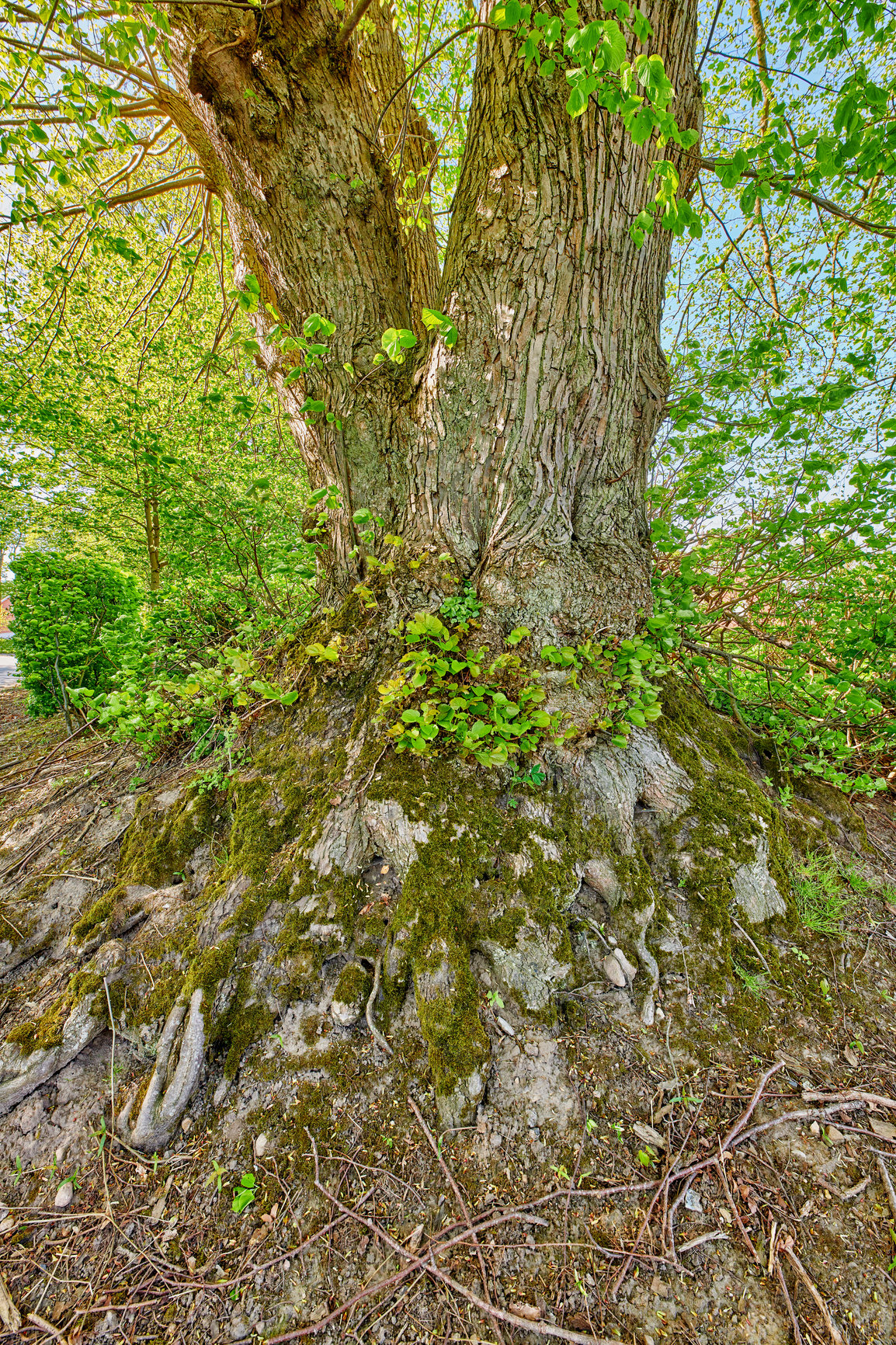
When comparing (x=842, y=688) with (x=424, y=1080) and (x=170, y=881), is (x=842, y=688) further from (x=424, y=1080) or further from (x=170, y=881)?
(x=170, y=881)

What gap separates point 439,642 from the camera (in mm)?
2328

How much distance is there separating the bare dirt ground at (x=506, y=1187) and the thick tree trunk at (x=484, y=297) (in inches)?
78.3

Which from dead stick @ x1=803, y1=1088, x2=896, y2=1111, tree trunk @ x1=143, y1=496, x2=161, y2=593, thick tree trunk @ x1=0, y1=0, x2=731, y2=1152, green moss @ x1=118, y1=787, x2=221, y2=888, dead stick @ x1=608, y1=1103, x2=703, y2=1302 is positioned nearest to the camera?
dead stick @ x1=608, y1=1103, x2=703, y2=1302

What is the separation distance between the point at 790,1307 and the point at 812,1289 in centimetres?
9

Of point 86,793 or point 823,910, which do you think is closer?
point 823,910

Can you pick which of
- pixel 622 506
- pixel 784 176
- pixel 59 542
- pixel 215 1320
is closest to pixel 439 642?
pixel 622 506

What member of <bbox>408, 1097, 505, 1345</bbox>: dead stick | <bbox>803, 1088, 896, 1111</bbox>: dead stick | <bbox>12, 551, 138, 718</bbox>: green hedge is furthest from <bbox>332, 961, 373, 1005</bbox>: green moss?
<bbox>12, 551, 138, 718</bbox>: green hedge

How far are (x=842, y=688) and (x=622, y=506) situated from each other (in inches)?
74.9

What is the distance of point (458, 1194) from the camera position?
167cm

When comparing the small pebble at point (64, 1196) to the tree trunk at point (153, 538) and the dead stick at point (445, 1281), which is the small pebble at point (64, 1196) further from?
the tree trunk at point (153, 538)

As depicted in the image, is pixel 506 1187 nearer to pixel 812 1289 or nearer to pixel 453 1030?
pixel 453 1030

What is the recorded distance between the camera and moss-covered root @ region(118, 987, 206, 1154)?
188cm

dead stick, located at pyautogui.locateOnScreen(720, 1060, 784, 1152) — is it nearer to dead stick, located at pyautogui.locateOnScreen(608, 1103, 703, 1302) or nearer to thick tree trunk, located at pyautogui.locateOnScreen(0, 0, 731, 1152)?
dead stick, located at pyautogui.locateOnScreen(608, 1103, 703, 1302)

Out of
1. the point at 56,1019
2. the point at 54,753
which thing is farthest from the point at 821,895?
the point at 54,753
